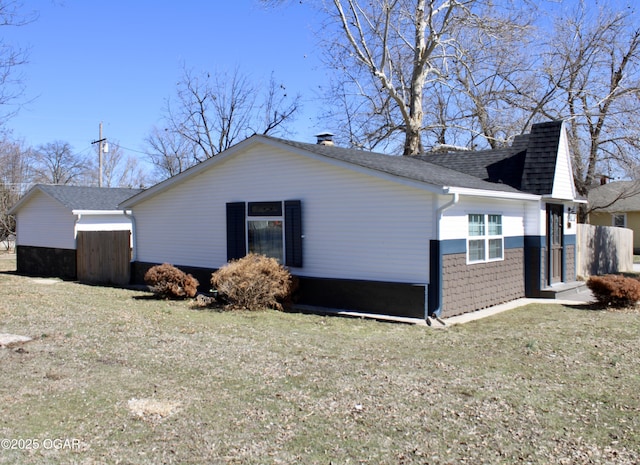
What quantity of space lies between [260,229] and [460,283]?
484cm

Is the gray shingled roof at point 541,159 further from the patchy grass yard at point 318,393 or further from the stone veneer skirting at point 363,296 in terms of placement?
the stone veneer skirting at point 363,296

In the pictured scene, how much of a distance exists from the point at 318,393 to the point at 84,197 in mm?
18449

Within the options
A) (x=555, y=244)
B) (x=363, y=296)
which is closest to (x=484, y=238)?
(x=363, y=296)

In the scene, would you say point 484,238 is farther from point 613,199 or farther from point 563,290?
point 613,199

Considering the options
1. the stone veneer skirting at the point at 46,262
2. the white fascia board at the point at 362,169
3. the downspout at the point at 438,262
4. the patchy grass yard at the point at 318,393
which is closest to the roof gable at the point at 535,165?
the downspout at the point at 438,262

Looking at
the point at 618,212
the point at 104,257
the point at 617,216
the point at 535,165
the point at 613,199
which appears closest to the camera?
the point at 535,165

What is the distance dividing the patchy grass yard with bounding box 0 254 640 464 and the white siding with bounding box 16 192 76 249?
37.4 ft

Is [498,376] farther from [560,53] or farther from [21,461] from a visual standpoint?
A: [560,53]

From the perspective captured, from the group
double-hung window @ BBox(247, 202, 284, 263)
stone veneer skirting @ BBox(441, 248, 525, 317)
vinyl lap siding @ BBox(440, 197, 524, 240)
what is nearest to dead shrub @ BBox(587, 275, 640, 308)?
stone veneer skirting @ BBox(441, 248, 525, 317)

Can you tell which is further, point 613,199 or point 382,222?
point 613,199

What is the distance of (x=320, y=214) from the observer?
471 inches

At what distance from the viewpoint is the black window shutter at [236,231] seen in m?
13.4

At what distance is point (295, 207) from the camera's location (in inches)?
484

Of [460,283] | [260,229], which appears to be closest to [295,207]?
[260,229]
